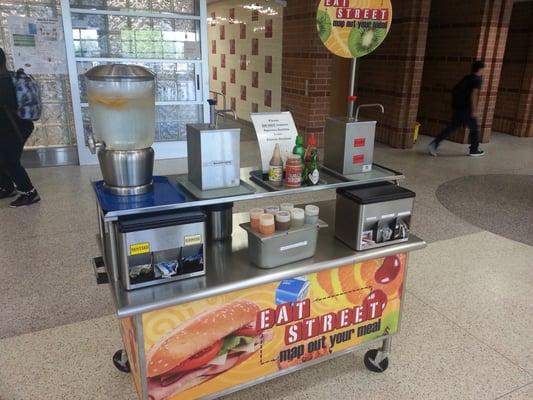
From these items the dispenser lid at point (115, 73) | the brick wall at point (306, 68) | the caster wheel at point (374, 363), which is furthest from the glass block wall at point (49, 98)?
the caster wheel at point (374, 363)

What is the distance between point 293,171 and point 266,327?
0.65m

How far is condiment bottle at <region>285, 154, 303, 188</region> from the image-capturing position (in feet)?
5.79

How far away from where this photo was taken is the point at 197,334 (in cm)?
163

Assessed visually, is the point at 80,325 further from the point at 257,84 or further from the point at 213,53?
the point at 213,53

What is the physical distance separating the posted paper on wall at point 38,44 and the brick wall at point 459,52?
6.00 m

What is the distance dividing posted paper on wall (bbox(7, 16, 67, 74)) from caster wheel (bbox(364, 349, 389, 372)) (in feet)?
15.7

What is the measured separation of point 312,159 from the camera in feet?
6.12

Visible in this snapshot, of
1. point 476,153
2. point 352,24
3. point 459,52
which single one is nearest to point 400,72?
point 459,52

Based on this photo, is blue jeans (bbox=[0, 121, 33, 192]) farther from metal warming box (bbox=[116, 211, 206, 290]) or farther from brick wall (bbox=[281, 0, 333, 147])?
brick wall (bbox=[281, 0, 333, 147])

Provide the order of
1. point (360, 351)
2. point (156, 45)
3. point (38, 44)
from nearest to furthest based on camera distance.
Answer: point (360, 351) → point (38, 44) → point (156, 45)

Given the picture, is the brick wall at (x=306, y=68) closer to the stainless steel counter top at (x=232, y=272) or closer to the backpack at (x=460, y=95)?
the backpack at (x=460, y=95)

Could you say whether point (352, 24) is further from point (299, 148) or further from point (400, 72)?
point (400, 72)

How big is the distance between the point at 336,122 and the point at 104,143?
3.23ft

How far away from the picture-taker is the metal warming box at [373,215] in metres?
1.81
